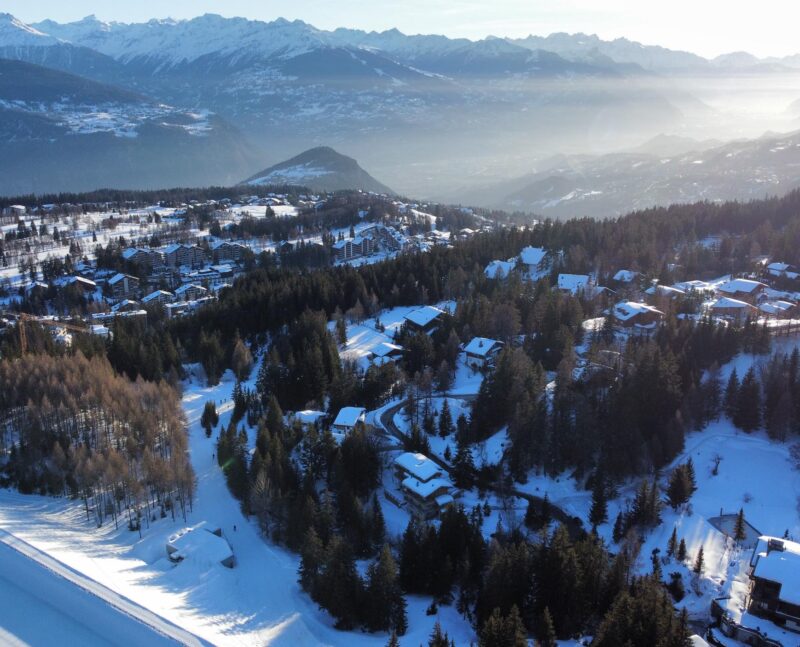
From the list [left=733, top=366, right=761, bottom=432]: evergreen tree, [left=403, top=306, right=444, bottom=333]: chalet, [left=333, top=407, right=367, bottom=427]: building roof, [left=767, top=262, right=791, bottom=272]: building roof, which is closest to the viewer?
[left=733, top=366, right=761, bottom=432]: evergreen tree

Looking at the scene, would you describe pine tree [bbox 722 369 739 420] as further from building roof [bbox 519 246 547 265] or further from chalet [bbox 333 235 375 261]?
chalet [bbox 333 235 375 261]

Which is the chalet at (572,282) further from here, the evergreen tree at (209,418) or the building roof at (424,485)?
the evergreen tree at (209,418)

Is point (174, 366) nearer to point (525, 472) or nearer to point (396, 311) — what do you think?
point (396, 311)

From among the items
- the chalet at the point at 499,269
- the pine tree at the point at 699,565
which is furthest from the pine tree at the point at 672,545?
the chalet at the point at 499,269

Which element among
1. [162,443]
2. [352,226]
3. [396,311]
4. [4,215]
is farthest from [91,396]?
[4,215]

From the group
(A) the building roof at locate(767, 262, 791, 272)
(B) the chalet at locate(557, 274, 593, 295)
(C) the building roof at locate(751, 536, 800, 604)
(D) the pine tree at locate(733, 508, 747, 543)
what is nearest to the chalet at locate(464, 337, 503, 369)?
(B) the chalet at locate(557, 274, 593, 295)

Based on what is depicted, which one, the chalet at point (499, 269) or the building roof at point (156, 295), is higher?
the chalet at point (499, 269)

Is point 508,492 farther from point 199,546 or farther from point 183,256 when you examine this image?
→ point 183,256
